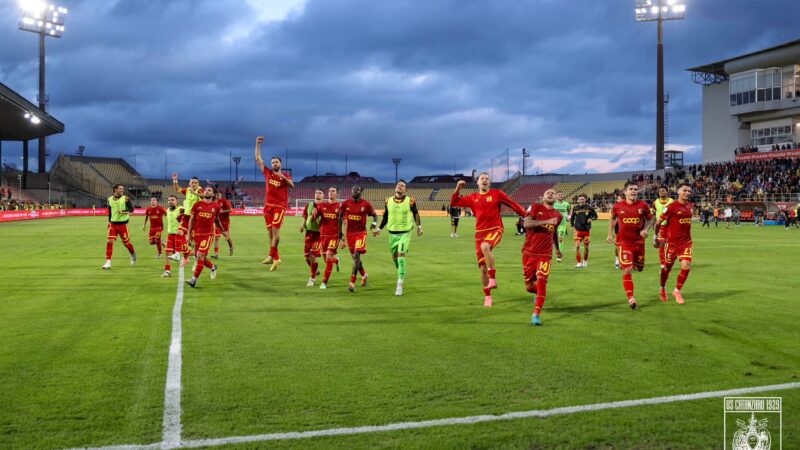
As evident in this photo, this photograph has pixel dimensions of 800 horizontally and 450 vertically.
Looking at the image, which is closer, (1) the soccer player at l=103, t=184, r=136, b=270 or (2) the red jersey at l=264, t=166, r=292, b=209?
(2) the red jersey at l=264, t=166, r=292, b=209

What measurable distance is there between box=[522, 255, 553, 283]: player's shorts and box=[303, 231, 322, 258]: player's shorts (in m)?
5.60

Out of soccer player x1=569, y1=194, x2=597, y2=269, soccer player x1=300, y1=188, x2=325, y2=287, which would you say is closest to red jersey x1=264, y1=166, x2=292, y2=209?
soccer player x1=300, y1=188, x2=325, y2=287

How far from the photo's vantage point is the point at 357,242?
43.8 feet

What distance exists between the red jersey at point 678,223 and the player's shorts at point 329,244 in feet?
21.8

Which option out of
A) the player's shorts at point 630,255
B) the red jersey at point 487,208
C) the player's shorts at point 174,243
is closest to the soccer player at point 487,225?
the red jersey at point 487,208

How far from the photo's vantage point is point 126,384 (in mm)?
6121

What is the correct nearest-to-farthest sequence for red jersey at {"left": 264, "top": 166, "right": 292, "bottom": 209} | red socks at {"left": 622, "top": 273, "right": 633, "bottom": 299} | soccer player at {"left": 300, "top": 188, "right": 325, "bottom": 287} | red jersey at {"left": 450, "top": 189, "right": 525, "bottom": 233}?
red socks at {"left": 622, "top": 273, "right": 633, "bottom": 299} < red jersey at {"left": 450, "top": 189, "right": 525, "bottom": 233} < soccer player at {"left": 300, "top": 188, "right": 325, "bottom": 287} < red jersey at {"left": 264, "top": 166, "right": 292, "bottom": 209}

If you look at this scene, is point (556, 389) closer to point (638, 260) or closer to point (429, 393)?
point (429, 393)

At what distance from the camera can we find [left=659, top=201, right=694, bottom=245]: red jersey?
11.7m

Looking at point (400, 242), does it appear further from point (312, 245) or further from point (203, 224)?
point (203, 224)

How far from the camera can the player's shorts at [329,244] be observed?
44.3 feet

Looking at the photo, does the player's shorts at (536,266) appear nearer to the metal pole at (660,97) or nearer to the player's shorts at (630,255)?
the player's shorts at (630,255)

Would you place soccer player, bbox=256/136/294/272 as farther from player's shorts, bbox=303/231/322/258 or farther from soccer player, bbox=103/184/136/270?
soccer player, bbox=103/184/136/270

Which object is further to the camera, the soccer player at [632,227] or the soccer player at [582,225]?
the soccer player at [582,225]
